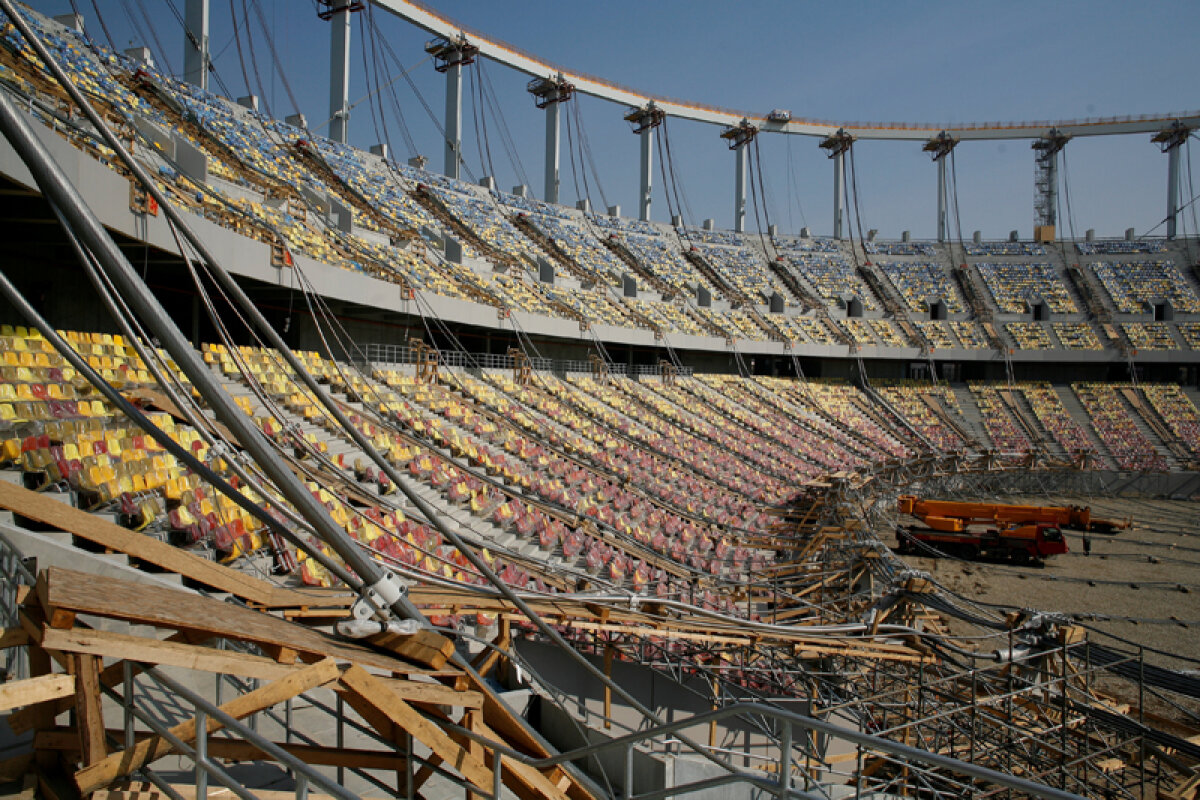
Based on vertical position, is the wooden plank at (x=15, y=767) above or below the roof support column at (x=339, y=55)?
below

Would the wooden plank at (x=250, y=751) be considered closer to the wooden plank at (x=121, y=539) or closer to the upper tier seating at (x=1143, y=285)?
the wooden plank at (x=121, y=539)

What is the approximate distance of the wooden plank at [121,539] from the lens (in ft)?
10.3

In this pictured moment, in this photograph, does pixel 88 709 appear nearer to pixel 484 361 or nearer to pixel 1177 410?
pixel 484 361

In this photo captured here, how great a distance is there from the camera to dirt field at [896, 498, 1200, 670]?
12.8m

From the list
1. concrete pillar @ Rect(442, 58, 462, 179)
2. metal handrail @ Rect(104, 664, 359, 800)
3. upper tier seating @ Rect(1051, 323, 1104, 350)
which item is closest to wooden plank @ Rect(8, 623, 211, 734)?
metal handrail @ Rect(104, 664, 359, 800)

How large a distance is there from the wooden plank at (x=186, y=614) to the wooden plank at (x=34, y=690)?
280mm

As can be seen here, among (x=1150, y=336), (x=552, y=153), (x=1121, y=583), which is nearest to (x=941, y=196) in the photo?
(x=1150, y=336)

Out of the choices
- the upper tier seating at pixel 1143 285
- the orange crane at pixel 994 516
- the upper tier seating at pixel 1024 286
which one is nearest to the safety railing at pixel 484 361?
the orange crane at pixel 994 516

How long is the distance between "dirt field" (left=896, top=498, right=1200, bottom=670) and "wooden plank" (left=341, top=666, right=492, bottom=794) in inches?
464

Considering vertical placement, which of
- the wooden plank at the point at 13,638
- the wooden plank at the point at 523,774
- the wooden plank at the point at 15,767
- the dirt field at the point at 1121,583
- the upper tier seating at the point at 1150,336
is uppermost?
the upper tier seating at the point at 1150,336

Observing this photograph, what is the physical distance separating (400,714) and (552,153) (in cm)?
3848

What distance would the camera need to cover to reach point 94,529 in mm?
3336

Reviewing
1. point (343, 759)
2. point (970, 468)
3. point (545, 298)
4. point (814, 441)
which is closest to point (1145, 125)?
point (970, 468)

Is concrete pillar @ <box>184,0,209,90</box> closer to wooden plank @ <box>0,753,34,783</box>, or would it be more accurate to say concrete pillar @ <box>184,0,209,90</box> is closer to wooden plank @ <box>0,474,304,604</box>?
wooden plank @ <box>0,474,304,604</box>
